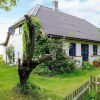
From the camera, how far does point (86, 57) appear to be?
28.4 m

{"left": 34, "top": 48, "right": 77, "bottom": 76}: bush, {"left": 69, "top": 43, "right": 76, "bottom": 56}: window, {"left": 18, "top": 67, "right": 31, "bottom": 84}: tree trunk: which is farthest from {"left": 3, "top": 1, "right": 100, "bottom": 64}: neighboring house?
{"left": 18, "top": 67, "right": 31, "bottom": 84}: tree trunk

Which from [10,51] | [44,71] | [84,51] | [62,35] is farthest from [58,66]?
[10,51]

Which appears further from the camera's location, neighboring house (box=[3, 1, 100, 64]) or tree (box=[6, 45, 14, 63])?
tree (box=[6, 45, 14, 63])

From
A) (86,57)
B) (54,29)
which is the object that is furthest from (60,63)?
(86,57)

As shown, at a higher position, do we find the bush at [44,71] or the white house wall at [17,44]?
the white house wall at [17,44]

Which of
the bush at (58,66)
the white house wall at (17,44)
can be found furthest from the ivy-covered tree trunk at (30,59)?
the white house wall at (17,44)

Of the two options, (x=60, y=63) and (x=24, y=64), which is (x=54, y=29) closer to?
(x=60, y=63)

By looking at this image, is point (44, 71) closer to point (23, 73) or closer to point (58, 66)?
point (58, 66)

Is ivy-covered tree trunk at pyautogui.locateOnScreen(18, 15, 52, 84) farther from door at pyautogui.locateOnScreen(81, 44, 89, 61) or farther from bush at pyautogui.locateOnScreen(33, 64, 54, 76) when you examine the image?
door at pyautogui.locateOnScreen(81, 44, 89, 61)

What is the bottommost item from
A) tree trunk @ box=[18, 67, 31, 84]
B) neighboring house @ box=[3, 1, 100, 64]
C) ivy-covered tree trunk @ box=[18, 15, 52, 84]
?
tree trunk @ box=[18, 67, 31, 84]

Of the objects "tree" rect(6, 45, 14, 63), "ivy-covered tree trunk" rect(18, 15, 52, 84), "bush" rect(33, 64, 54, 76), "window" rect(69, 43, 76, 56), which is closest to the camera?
"ivy-covered tree trunk" rect(18, 15, 52, 84)

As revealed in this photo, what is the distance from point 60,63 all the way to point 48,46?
1795 mm

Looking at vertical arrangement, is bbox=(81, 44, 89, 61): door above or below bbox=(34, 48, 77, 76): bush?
above

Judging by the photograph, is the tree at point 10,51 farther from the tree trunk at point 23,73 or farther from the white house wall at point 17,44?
the tree trunk at point 23,73
